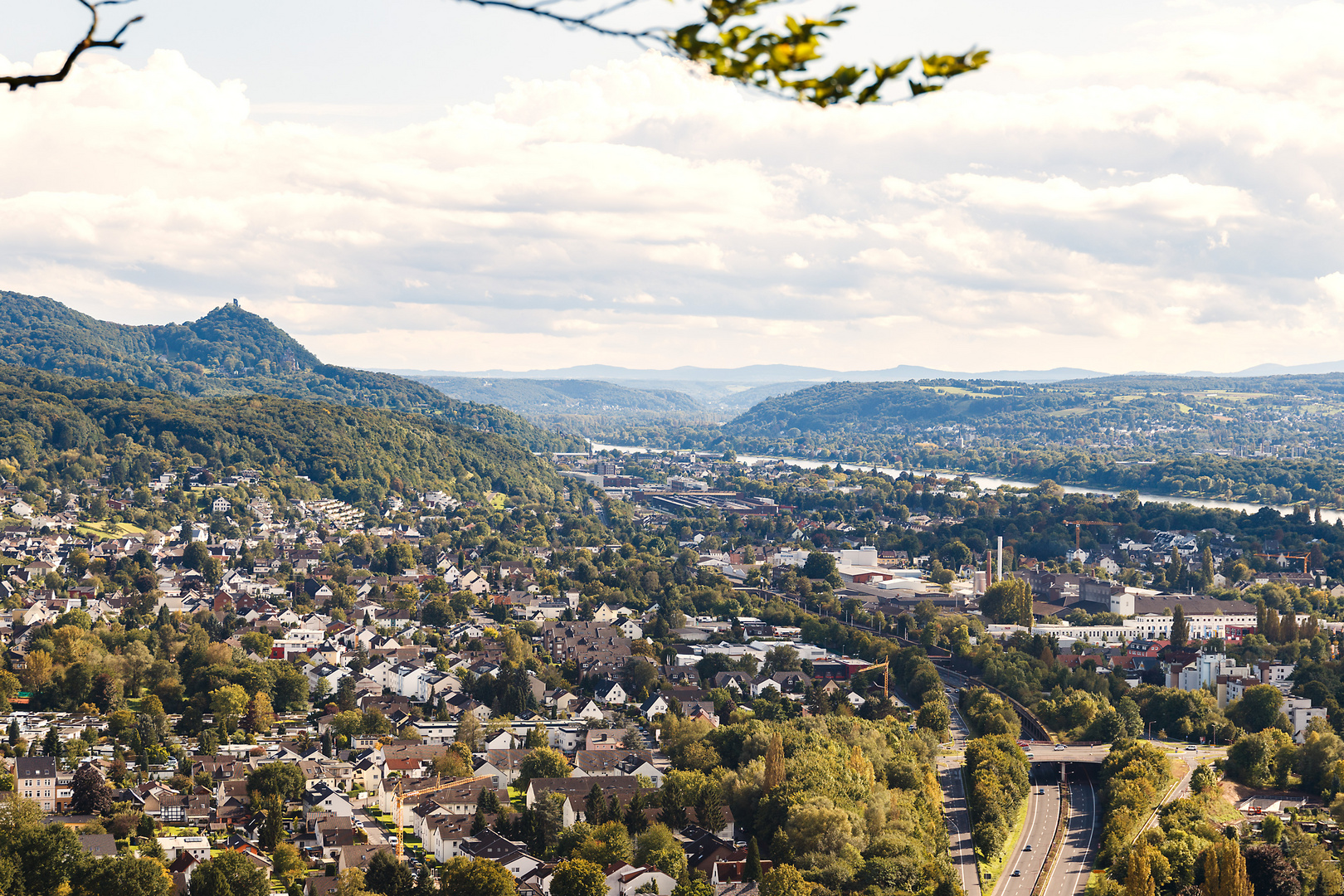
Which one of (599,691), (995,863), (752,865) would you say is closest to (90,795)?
(752,865)

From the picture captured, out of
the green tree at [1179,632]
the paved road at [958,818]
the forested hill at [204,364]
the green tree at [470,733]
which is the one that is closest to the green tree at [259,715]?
the green tree at [470,733]

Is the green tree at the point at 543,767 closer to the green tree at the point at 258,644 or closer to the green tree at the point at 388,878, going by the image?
the green tree at the point at 388,878

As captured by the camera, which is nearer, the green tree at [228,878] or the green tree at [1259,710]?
the green tree at [228,878]

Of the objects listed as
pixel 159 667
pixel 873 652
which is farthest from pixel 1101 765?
pixel 159 667

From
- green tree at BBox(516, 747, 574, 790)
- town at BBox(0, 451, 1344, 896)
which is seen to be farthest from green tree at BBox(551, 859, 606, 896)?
green tree at BBox(516, 747, 574, 790)

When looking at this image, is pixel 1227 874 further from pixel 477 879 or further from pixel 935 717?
pixel 935 717

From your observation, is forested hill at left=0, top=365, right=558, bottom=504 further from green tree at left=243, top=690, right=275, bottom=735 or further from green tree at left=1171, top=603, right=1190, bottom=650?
green tree at left=1171, top=603, right=1190, bottom=650
